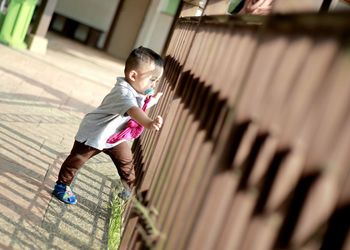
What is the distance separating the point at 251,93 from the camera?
43.6 inches

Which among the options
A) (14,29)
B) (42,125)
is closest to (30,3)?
(14,29)

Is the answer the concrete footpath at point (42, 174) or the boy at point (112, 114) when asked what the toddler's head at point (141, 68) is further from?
the concrete footpath at point (42, 174)

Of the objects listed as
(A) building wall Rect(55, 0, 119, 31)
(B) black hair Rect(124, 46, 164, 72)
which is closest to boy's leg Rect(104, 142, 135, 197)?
(B) black hair Rect(124, 46, 164, 72)

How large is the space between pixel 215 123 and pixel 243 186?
454mm

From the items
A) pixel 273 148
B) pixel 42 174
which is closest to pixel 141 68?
pixel 42 174

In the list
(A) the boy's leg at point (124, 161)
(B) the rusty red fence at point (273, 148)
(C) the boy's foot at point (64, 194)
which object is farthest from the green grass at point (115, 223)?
(B) the rusty red fence at point (273, 148)

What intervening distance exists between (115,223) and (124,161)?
40 centimetres

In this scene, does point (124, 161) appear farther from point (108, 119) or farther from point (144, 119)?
point (144, 119)

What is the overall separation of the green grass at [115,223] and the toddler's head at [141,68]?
710mm

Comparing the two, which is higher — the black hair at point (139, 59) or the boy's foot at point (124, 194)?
the black hair at point (139, 59)

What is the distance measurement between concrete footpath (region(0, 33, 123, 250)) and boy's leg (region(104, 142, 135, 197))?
0.23 meters

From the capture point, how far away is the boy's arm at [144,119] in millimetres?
2268

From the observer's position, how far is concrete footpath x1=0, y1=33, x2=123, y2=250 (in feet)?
7.98

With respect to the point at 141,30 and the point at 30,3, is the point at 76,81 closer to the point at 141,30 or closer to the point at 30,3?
the point at 30,3
